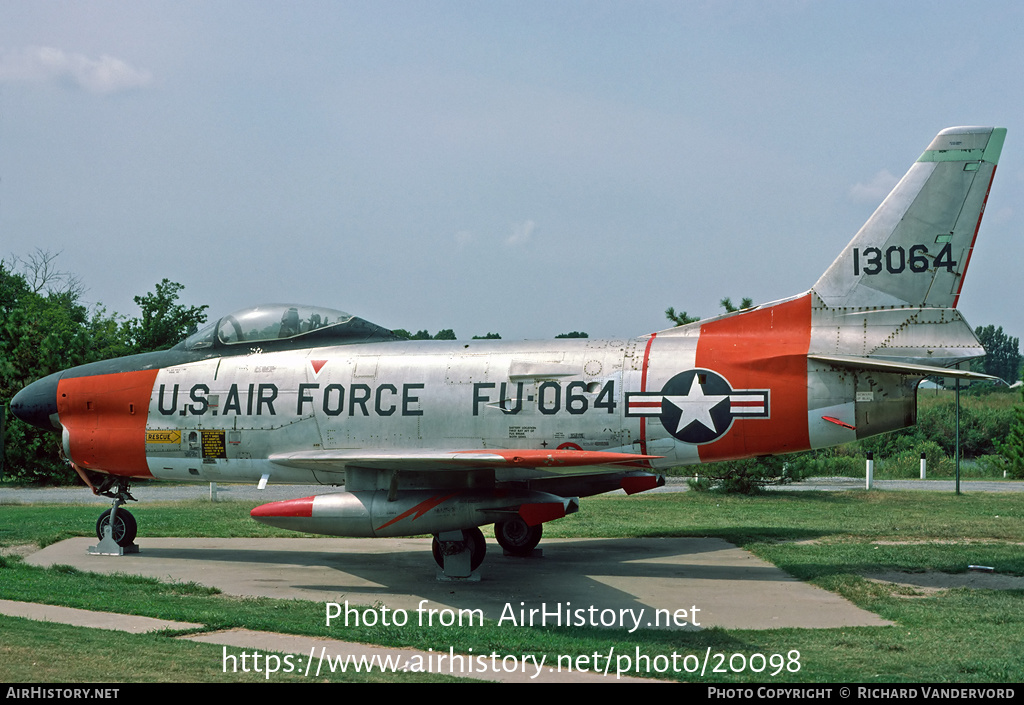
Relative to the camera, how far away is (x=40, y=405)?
1405 cm

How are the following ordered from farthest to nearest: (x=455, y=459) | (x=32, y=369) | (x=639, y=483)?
(x=32, y=369)
(x=639, y=483)
(x=455, y=459)

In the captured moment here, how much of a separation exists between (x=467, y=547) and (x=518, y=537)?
7.08 feet

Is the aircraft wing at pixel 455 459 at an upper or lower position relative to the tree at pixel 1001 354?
lower

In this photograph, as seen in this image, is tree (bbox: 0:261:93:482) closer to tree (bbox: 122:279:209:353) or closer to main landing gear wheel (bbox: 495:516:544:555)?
tree (bbox: 122:279:209:353)

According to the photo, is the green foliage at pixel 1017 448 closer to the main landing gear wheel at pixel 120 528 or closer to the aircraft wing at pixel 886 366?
the aircraft wing at pixel 886 366

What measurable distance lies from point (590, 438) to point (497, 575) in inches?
92.6

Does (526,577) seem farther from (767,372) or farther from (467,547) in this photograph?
(767,372)

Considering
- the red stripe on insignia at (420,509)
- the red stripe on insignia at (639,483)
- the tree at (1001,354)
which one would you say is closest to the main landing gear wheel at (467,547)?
the red stripe on insignia at (420,509)

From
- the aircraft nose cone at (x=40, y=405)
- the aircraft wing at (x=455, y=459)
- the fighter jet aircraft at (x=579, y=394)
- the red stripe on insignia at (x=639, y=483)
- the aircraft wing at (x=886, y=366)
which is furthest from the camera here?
the aircraft nose cone at (x=40, y=405)

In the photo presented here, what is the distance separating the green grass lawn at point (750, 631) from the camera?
7.37 m

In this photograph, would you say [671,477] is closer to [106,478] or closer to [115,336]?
[106,478]

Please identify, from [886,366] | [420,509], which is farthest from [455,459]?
[886,366]

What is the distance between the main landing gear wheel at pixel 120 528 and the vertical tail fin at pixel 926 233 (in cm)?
1099
